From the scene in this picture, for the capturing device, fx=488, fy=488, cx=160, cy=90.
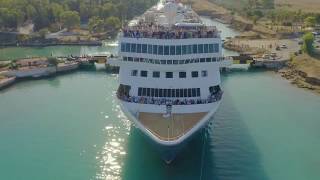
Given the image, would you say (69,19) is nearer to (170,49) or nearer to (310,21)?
(310,21)

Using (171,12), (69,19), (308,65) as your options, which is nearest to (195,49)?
→ (171,12)

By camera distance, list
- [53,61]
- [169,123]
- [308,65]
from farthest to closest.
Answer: [53,61] → [308,65] → [169,123]

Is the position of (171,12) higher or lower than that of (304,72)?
higher

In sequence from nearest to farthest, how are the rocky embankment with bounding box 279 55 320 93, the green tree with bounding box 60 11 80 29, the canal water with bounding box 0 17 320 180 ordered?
the canal water with bounding box 0 17 320 180
the rocky embankment with bounding box 279 55 320 93
the green tree with bounding box 60 11 80 29

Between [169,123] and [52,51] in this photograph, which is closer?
[169,123]

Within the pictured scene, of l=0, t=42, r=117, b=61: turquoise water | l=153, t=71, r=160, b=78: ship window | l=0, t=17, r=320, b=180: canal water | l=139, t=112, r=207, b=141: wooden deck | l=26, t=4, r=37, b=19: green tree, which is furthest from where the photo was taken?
l=26, t=4, r=37, b=19: green tree

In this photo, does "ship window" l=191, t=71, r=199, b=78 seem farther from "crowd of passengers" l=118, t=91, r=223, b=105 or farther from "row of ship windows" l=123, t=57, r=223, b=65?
"crowd of passengers" l=118, t=91, r=223, b=105

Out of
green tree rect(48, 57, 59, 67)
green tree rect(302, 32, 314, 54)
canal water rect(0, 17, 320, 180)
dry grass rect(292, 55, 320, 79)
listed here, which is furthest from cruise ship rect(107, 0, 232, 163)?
green tree rect(302, 32, 314, 54)
